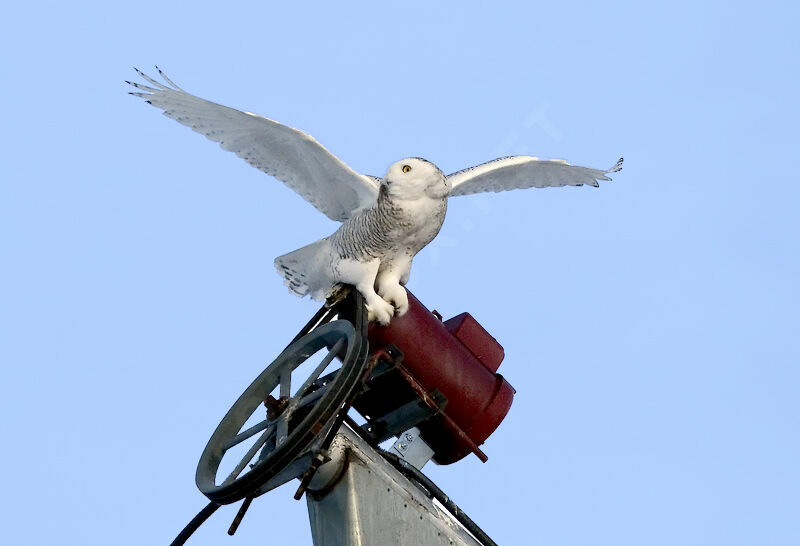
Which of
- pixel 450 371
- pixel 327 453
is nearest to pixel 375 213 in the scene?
pixel 450 371

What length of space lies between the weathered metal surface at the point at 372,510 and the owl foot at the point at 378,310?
0.86 m

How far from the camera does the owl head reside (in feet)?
26.4

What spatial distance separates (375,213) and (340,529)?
6.67 ft

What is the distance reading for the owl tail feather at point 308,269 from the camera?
8.52 m

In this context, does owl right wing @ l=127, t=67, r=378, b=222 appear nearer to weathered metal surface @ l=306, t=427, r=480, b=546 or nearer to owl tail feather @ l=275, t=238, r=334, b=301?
owl tail feather @ l=275, t=238, r=334, b=301

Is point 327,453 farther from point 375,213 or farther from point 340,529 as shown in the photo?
point 375,213

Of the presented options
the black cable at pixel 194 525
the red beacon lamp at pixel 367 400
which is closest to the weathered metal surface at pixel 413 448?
the red beacon lamp at pixel 367 400

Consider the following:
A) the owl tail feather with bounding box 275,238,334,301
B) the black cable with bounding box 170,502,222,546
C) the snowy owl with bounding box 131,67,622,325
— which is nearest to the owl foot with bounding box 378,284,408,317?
the snowy owl with bounding box 131,67,622,325

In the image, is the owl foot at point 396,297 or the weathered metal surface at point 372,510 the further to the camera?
the owl foot at point 396,297

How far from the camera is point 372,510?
7.20 metres

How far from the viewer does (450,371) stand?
325 inches

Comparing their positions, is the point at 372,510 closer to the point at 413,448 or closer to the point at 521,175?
the point at 413,448

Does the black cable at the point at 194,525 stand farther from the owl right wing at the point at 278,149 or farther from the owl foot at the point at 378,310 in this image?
the owl right wing at the point at 278,149

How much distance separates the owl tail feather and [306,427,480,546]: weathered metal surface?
1.35m
